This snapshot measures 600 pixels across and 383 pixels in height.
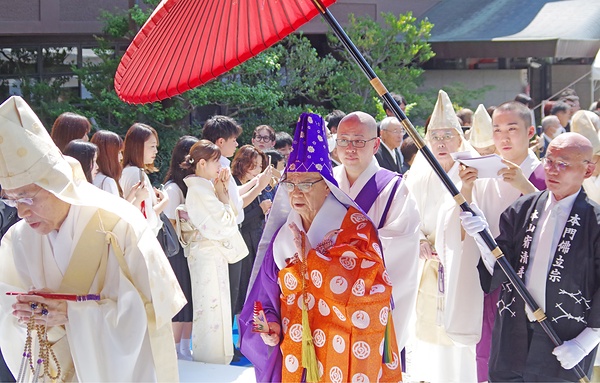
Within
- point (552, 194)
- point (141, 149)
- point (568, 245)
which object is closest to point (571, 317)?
point (568, 245)

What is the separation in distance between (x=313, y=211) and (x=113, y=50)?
9391 millimetres

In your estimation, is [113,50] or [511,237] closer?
[511,237]

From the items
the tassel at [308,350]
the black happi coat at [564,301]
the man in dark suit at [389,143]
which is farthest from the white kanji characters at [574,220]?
the man in dark suit at [389,143]

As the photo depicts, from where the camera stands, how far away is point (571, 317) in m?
4.02

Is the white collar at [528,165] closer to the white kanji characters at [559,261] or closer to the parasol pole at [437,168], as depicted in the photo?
Answer: the white kanji characters at [559,261]

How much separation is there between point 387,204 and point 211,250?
8.32 feet

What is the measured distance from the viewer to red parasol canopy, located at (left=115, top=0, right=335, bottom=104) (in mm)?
3072

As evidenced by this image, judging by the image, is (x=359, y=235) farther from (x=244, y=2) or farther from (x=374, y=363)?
(x=244, y=2)

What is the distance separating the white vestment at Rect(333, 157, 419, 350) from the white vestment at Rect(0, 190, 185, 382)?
1.31 m

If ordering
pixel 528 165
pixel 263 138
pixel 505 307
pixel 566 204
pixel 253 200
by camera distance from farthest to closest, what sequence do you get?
pixel 263 138 < pixel 253 200 < pixel 528 165 < pixel 505 307 < pixel 566 204

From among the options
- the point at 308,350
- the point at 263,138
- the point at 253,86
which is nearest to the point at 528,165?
the point at 308,350

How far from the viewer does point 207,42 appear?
3.24 metres

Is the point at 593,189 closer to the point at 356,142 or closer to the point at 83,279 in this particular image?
the point at 356,142

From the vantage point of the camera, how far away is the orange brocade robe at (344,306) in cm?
373
